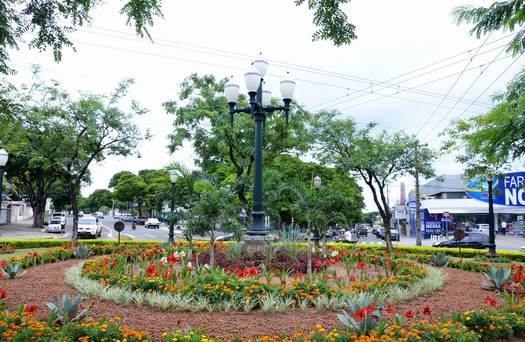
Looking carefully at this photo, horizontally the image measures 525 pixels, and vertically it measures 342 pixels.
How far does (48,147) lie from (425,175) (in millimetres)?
19317

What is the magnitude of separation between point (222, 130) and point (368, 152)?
6.93 m

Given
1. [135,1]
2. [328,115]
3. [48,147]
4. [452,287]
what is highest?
[328,115]

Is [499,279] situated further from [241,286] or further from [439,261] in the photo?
[241,286]

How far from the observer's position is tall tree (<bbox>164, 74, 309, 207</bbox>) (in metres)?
18.4

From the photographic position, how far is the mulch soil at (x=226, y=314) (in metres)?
5.62

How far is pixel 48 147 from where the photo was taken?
802 inches

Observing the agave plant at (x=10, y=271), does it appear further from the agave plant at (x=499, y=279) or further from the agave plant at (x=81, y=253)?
the agave plant at (x=499, y=279)

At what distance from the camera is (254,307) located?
273 inches

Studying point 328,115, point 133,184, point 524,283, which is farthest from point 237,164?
point 133,184

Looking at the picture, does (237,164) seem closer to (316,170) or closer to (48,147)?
(48,147)

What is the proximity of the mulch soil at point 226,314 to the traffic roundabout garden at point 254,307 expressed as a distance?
2 centimetres

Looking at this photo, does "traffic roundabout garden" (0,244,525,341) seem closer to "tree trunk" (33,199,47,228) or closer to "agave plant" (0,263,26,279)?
"agave plant" (0,263,26,279)

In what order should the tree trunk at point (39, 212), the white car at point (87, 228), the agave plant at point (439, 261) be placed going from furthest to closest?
the tree trunk at point (39, 212) → the white car at point (87, 228) → the agave plant at point (439, 261)

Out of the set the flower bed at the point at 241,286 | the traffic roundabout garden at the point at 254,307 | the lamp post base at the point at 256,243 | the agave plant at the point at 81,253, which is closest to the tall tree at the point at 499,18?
the traffic roundabout garden at the point at 254,307
